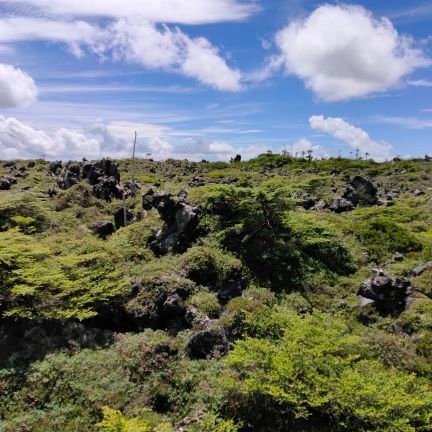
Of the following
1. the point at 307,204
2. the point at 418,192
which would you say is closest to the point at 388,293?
the point at 307,204

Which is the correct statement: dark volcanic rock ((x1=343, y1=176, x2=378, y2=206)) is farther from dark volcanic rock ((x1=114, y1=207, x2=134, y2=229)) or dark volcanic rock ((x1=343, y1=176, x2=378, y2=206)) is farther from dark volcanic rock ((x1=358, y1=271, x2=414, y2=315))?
dark volcanic rock ((x1=358, y1=271, x2=414, y2=315))

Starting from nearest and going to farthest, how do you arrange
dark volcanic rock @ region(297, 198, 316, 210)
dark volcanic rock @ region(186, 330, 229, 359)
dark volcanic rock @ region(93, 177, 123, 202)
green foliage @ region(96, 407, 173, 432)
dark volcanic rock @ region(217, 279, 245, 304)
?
green foliage @ region(96, 407, 173, 432), dark volcanic rock @ region(186, 330, 229, 359), dark volcanic rock @ region(217, 279, 245, 304), dark volcanic rock @ region(297, 198, 316, 210), dark volcanic rock @ region(93, 177, 123, 202)

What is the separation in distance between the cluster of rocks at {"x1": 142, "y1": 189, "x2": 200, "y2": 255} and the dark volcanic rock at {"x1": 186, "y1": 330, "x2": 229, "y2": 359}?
8.35 m

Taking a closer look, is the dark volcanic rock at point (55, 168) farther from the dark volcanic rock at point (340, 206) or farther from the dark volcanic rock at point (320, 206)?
the dark volcanic rock at point (340, 206)

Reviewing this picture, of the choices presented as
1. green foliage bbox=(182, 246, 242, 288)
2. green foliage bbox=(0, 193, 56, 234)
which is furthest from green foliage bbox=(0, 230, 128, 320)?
green foliage bbox=(0, 193, 56, 234)

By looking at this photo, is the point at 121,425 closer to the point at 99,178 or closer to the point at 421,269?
the point at 421,269

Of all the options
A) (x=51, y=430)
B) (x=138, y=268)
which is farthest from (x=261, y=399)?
(x=138, y=268)

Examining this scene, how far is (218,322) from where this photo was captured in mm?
16938

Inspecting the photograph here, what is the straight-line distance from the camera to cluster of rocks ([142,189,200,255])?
24.2 m

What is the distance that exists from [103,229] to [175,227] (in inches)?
318

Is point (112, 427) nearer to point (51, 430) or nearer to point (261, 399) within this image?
point (51, 430)

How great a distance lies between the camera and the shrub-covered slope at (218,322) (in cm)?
1224

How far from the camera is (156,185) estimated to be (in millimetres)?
54656

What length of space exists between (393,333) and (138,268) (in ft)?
41.3
